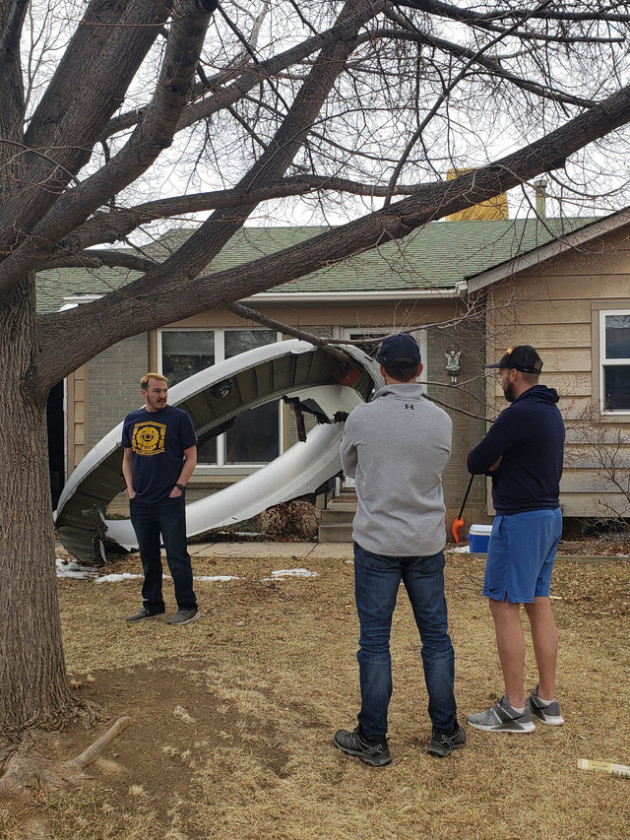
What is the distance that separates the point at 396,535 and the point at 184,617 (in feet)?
10.3

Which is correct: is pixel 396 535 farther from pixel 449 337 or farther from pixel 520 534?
pixel 449 337

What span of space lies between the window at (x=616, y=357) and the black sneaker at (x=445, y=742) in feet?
25.2

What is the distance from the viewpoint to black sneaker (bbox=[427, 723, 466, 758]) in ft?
12.3

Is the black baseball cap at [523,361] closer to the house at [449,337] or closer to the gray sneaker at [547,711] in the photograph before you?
the gray sneaker at [547,711]

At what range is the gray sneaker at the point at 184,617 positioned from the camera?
618cm

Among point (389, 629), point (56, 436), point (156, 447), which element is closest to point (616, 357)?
point (156, 447)

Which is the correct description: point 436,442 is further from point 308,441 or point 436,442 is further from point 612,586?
point 308,441

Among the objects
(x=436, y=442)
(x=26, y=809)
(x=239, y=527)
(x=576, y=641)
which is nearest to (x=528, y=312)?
(x=239, y=527)

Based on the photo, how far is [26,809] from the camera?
3221 mm

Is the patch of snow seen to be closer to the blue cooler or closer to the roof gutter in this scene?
the blue cooler

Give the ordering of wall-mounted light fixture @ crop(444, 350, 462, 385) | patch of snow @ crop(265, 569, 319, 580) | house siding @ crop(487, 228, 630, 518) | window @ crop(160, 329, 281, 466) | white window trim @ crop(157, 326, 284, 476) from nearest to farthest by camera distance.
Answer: patch of snow @ crop(265, 569, 319, 580) < house siding @ crop(487, 228, 630, 518) < wall-mounted light fixture @ crop(444, 350, 462, 385) < white window trim @ crop(157, 326, 284, 476) < window @ crop(160, 329, 281, 466)

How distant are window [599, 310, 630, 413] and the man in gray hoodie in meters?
7.64

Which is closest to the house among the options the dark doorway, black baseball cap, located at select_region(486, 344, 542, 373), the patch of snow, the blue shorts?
the dark doorway

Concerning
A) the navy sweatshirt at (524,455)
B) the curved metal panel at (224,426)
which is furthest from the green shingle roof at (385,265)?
the navy sweatshirt at (524,455)
